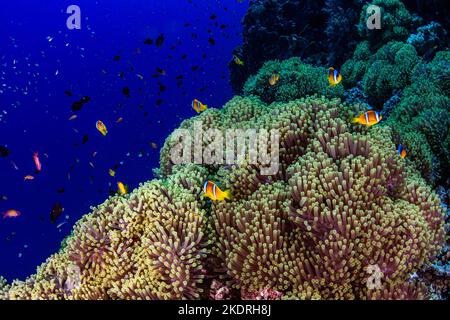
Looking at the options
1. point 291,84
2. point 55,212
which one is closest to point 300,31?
point 291,84

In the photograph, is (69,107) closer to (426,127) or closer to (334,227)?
(426,127)

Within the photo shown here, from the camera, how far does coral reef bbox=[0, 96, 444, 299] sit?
289cm

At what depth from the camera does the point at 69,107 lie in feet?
203

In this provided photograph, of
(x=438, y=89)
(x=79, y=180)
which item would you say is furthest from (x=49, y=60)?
(x=438, y=89)

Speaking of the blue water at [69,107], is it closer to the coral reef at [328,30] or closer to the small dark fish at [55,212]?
the coral reef at [328,30]

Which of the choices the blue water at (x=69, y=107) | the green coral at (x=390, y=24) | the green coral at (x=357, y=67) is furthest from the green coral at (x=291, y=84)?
the blue water at (x=69, y=107)

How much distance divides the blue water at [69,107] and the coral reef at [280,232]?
115 ft

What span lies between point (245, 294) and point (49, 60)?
7716 cm

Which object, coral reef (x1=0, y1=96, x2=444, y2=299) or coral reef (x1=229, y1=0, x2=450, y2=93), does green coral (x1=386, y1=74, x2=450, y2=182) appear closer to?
coral reef (x1=0, y1=96, x2=444, y2=299)

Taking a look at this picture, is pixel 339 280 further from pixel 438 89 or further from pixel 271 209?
pixel 438 89

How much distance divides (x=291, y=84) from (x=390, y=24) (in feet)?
13.4

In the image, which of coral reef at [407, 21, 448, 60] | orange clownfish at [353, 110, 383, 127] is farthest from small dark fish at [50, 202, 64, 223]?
coral reef at [407, 21, 448, 60]

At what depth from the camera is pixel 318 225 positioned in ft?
9.45

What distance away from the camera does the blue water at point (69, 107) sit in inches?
1740
